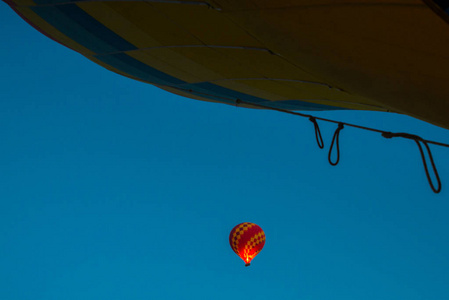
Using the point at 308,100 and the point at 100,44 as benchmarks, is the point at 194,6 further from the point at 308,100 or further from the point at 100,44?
the point at 308,100

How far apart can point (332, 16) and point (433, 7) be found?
0.25 meters

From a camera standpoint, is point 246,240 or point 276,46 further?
point 246,240

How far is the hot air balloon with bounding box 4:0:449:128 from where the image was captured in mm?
1131

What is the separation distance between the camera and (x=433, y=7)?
1.03 meters

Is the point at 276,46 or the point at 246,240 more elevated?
A: the point at 276,46

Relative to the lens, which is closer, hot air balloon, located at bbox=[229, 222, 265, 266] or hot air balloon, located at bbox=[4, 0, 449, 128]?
hot air balloon, located at bbox=[4, 0, 449, 128]

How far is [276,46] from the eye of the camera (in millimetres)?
1435

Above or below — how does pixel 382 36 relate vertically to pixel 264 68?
below

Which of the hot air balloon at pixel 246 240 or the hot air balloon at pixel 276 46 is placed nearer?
the hot air balloon at pixel 276 46

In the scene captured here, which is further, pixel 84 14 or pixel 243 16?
pixel 84 14

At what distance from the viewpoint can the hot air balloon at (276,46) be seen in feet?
3.71

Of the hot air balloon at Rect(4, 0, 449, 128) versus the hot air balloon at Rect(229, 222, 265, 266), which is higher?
the hot air balloon at Rect(4, 0, 449, 128)

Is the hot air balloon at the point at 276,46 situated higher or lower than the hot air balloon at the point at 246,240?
higher

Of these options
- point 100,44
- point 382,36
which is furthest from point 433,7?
point 100,44
